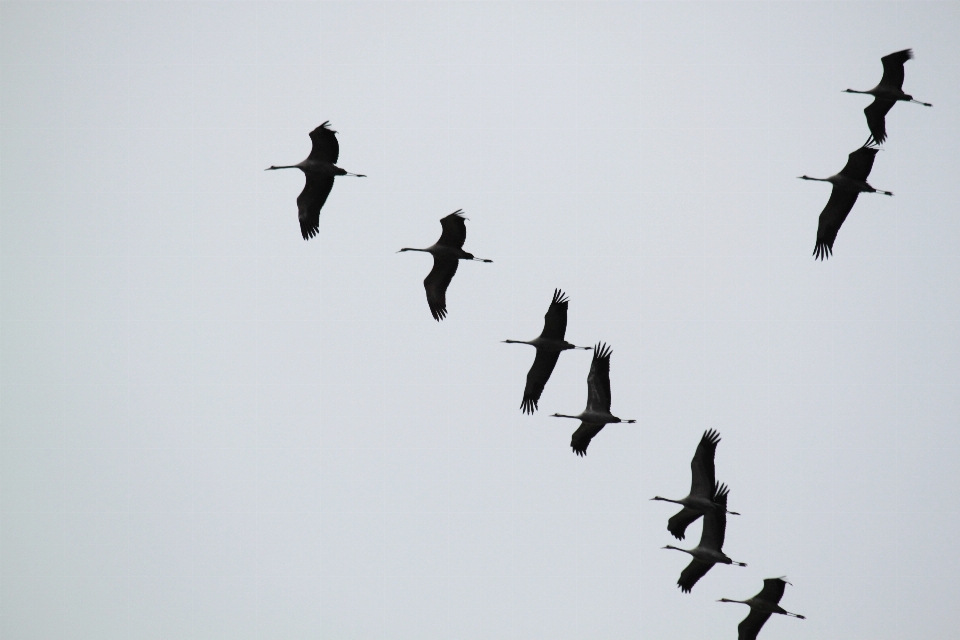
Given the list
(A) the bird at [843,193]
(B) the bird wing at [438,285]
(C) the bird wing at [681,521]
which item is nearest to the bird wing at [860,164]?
(A) the bird at [843,193]

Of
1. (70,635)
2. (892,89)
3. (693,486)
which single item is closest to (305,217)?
(693,486)

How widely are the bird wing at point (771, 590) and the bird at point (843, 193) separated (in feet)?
25.5

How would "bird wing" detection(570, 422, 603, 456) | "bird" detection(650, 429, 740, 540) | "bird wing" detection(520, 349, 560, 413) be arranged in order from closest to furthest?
"bird" detection(650, 429, 740, 540)
"bird wing" detection(570, 422, 603, 456)
"bird wing" detection(520, 349, 560, 413)

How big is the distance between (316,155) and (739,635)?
14.8 metres

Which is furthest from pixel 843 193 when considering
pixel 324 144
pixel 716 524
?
pixel 324 144

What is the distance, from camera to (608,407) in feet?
102

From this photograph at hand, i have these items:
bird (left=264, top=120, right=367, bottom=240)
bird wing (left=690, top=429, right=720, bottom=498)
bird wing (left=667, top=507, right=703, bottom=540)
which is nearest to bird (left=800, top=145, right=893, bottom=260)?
bird wing (left=690, top=429, right=720, bottom=498)

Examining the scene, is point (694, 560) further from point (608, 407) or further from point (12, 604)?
point (12, 604)

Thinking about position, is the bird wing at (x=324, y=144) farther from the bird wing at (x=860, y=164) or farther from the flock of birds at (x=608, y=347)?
the bird wing at (x=860, y=164)

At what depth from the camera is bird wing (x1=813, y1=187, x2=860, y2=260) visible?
30.7 metres

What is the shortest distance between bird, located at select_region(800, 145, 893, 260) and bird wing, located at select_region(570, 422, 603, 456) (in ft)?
22.0

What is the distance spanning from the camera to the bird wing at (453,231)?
3020 centimetres

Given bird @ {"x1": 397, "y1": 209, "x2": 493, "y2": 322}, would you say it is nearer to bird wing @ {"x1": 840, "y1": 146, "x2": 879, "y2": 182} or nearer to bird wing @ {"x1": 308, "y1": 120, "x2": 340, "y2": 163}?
bird wing @ {"x1": 308, "y1": 120, "x2": 340, "y2": 163}

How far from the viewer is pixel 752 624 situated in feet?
96.7
